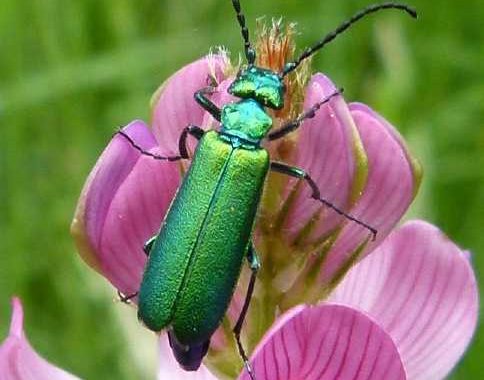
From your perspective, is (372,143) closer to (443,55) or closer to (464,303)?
(464,303)

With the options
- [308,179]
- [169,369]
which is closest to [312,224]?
[308,179]

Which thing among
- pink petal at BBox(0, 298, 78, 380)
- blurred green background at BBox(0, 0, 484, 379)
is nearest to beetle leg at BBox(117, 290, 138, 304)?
pink petal at BBox(0, 298, 78, 380)

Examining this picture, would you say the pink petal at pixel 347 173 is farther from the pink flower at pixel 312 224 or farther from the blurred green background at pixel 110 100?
the blurred green background at pixel 110 100

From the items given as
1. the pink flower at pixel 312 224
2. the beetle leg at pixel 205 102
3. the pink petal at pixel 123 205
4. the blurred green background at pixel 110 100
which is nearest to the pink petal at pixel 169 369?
the pink flower at pixel 312 224

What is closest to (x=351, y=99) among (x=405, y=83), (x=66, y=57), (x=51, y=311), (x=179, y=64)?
(x=405, y=83)

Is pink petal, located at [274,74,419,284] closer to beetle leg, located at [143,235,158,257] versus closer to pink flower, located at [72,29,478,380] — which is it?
pink flower, located at [72,29,478,380]

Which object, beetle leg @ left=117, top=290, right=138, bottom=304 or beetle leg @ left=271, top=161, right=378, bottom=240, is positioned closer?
beetle leg @ left=271, top=161, right=378, bottom=240

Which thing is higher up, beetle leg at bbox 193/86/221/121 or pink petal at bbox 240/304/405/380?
beetle leg at bbox 193/86/221/121

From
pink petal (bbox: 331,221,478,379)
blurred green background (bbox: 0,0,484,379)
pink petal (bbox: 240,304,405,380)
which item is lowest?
blurred green background (bbox: 0,0,484,379)
